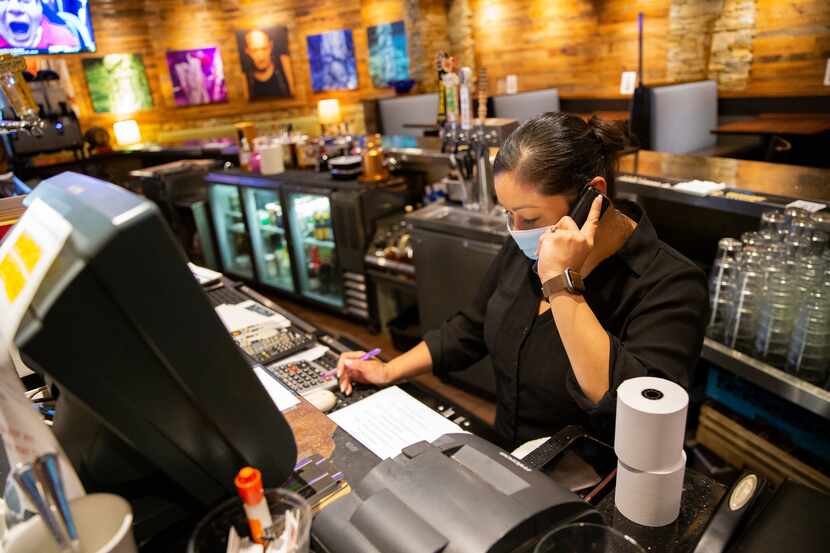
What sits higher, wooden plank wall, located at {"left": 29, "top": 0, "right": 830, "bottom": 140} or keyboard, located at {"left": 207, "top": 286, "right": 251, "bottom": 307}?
wooden plank wall, located at {"left": 29, "top": 0, "right": 830, "bottom": 140}

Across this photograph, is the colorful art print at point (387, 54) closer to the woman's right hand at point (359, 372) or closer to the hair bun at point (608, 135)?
the hair bun at point (608, 135)

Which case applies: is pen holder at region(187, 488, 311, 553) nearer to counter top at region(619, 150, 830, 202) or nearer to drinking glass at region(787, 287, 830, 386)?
drinking glass at region(787, 287, 830, 386)

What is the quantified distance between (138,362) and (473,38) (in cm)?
950

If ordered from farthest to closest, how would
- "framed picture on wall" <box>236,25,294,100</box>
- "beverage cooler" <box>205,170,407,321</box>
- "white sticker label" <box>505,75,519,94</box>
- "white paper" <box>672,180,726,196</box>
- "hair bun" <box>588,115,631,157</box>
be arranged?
1. "framed picture on wall" <box>236,25,294,100</box>
2. "white sticker label" <box>505,75,519,94</box>
3. "beverage cooler" <box>205,170,407,321</box>
4. "white paper" <box>672,180,726,196</box>
5. "hair bun" <box>588,115,631,157</box>

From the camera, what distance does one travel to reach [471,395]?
3523mm

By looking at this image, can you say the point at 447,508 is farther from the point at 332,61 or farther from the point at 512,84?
the point at 332,61

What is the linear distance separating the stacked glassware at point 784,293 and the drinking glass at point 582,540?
1.68m

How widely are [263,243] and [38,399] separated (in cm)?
407

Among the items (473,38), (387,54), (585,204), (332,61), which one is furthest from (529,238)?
(332,61)

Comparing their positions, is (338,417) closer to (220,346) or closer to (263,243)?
(220,346)

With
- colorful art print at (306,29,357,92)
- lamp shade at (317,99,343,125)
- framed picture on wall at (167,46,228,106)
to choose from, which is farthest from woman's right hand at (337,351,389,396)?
framed picture on wall at (167,46,228,106)

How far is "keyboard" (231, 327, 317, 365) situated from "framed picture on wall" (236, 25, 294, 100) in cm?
939

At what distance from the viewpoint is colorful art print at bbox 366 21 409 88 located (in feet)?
30.0

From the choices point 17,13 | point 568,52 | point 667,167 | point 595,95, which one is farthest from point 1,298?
point 568,52
